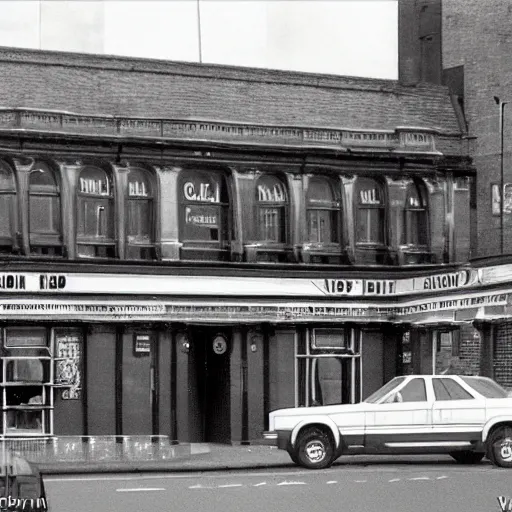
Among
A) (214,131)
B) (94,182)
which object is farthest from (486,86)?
(94,182)

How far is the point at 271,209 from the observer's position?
35906 mm

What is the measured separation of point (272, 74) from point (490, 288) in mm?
9054

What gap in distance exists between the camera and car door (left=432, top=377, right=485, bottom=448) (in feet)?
88.6

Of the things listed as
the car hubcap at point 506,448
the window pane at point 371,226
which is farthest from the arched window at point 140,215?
the car hubcap at point 506,448

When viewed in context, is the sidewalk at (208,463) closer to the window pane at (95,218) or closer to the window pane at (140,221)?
the window pane at (140,221)

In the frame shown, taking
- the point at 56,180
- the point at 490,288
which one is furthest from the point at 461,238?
the point at 56,180

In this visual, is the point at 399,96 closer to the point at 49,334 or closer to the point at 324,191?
the point at 324,191

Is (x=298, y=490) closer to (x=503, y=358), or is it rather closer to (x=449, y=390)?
(x=449, y=390)

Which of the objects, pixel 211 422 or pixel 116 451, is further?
pixel 211 422

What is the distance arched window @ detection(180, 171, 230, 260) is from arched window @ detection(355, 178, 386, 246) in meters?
3.27

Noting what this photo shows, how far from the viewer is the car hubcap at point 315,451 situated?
27.3 m

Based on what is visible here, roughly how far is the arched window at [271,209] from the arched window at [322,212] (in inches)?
24.2

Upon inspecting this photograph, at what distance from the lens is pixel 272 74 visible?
3784 centimetres

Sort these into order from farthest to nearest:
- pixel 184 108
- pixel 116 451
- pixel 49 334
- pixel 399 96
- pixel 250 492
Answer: pixel 399 96 < pixel 184 108 < pixel 49 334 < pixel 116 451 < pixel 250 492
